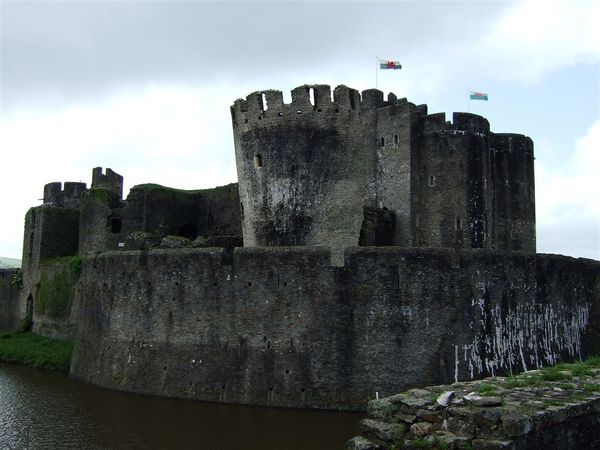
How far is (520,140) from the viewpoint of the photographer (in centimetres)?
2645

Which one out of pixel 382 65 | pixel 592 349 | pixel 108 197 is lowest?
pixel 592 349

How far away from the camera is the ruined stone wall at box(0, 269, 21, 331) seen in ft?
121

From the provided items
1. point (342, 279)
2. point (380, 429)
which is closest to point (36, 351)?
point (342, 279)

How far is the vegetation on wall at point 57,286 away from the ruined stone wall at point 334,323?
425 inches

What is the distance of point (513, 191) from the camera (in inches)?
1037

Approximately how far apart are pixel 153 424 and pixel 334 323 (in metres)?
5.56

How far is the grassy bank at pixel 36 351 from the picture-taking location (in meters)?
27.3

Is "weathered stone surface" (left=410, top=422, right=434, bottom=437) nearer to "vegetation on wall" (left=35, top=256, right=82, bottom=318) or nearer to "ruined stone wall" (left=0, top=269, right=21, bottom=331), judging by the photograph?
"vegetation on wall" (left=35, top=256, right=82, bottom=318)

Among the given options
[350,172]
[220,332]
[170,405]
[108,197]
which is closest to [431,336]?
[220,332]

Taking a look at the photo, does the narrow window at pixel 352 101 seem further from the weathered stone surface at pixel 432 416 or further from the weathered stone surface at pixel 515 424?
the weathered stone surface at pixel 515 424

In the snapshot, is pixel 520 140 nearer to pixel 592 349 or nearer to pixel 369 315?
pixel 592 349

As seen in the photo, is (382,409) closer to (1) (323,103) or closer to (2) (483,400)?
(2) (483,400)

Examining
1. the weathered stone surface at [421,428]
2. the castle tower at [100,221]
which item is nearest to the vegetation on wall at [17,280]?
the castle tower at [100,221]

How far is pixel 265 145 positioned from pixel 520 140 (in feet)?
33.5
